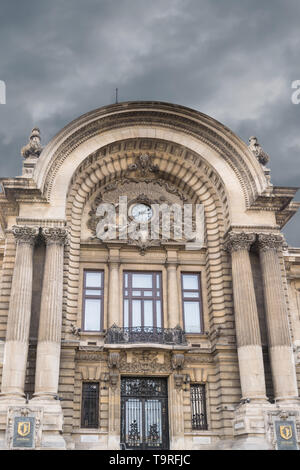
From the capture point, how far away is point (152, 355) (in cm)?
2381

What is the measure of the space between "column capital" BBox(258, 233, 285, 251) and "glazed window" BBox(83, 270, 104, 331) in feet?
24.7

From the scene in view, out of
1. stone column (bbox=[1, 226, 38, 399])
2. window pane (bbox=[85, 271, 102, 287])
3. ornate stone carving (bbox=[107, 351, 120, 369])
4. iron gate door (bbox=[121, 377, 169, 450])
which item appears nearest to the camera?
stone column (bbox=[1, 226, 38, 399])

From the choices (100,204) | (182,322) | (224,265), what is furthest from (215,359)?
(100,204)

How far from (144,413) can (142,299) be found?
512 cm

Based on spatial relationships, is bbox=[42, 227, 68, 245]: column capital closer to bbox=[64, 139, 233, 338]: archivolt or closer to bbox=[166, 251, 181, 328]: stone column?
bbox=[64, 139, 233, 338]: archivolt

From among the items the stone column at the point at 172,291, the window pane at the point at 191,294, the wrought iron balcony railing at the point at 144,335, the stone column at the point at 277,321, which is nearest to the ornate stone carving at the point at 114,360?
the wrought iron balcony railing at the point at 144,335

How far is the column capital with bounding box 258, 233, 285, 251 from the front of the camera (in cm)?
2477

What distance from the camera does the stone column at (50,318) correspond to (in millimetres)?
21156

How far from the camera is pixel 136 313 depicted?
25328 millimetres

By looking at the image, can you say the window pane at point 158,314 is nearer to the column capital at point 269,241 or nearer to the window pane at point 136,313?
the window pane at point 136,313

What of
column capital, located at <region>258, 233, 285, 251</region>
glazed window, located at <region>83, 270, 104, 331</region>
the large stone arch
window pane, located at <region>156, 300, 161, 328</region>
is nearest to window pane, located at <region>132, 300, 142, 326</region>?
window pane, located at <region>156, 300, 161, 328</region>

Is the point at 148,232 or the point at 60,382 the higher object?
the point at 148,232

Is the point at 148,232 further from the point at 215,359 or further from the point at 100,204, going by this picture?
the point at 215,359
